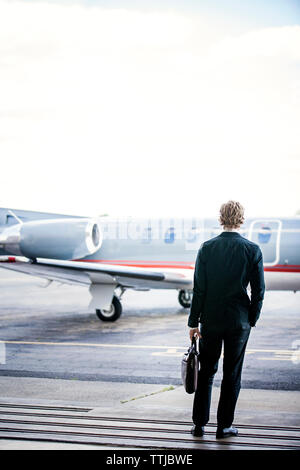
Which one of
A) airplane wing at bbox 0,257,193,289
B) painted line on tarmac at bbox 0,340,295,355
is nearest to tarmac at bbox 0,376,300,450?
painted line on tarmac at bbox 0,340,295,355

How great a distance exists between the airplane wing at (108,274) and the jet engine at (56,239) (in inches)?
57.0

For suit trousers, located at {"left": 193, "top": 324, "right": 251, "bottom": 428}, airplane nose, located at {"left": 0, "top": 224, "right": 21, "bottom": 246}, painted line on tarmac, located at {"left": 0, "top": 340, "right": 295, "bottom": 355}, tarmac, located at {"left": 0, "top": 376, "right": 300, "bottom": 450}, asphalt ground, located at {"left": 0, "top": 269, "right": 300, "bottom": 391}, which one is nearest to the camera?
tarmac, located at {"left": 0, "top": 376, "right": 300, "bottom": 450}

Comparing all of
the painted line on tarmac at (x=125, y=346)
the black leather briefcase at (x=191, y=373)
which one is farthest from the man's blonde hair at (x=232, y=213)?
the painted line on tarmac at (x=125, y=346)

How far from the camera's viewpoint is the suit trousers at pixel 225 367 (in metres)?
4.70

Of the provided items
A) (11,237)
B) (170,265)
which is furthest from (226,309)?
(11,237)

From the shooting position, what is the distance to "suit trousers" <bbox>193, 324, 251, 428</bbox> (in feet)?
15.4

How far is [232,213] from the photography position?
16.0 feet

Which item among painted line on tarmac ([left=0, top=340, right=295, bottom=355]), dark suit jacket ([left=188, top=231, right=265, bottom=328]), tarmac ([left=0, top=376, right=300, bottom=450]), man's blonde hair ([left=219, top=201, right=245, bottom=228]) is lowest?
painted line on tarmac ([left=0, top=340, right=295, bottom=355])

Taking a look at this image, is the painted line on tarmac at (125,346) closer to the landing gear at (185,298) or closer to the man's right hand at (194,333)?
the man's right hand at (194,333)

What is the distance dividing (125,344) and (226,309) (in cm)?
640

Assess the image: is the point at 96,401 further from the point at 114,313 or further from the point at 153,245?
the point at 153,245

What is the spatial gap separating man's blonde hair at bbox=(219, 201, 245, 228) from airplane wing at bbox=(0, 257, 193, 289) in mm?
7589

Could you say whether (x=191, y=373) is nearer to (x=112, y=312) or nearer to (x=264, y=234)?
(x=112, y=312)

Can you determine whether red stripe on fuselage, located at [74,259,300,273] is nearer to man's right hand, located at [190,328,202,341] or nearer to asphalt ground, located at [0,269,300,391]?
asphalt ground, located at [0,269,300,391]
